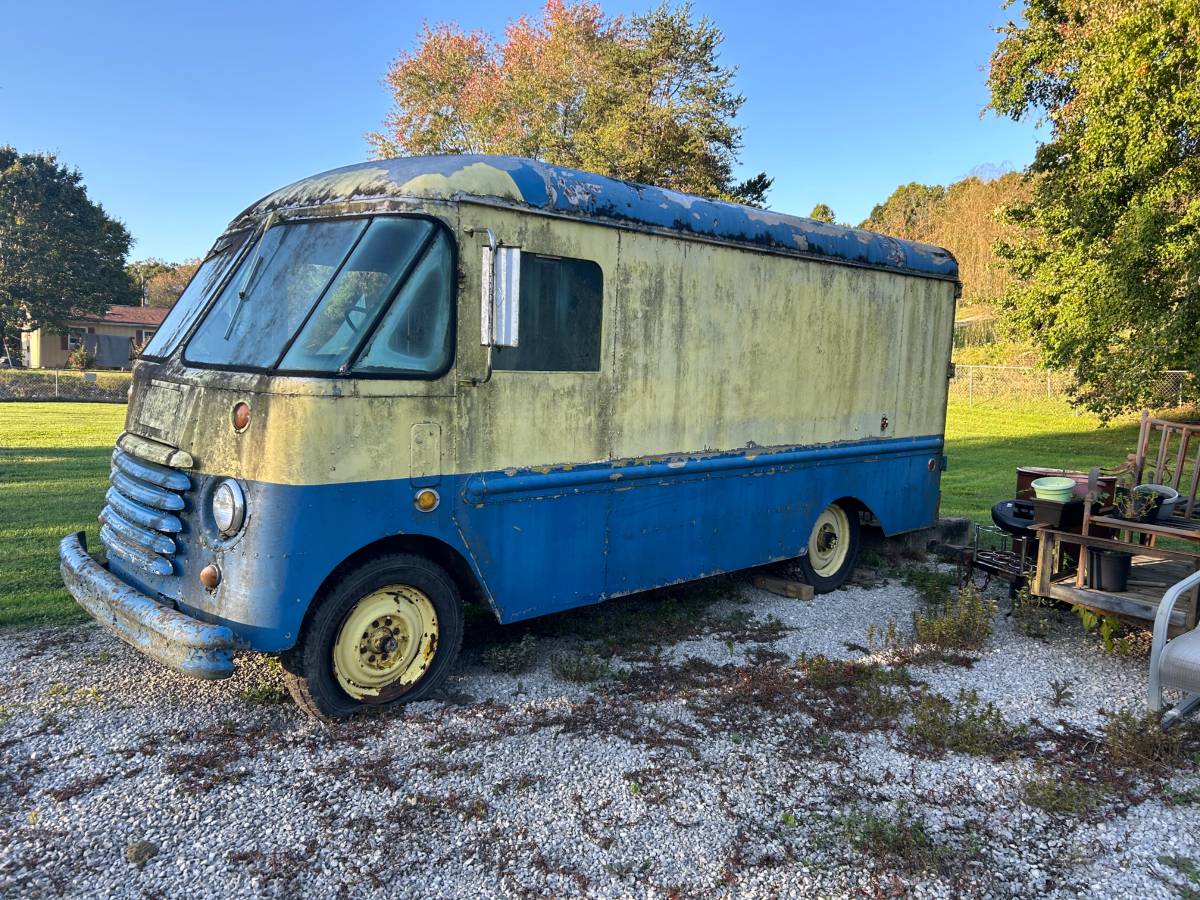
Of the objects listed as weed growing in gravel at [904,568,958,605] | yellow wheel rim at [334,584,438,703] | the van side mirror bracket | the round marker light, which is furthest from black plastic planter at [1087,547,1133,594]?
the round marker light

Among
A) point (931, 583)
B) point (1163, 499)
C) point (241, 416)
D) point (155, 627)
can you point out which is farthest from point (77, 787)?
point (1163, 499)

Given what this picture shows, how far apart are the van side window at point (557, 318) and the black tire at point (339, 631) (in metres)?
1.21

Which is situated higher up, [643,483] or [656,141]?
[656,141]

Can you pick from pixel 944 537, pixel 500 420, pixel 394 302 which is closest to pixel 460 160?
pixel 394 302

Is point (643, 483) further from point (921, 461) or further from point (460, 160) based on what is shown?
point (921, 461)

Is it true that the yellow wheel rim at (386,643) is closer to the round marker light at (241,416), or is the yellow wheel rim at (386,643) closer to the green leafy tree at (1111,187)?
the round marker light at (241,416)

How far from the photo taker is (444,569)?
4.60 metres

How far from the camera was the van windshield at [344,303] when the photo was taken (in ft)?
13.4

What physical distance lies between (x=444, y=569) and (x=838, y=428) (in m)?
3.75

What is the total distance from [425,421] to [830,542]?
4.35 meters

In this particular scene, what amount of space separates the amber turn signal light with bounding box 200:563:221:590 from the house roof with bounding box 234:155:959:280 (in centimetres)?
198

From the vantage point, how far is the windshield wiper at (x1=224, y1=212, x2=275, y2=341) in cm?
444

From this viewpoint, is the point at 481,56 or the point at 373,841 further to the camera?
the point at 481,56

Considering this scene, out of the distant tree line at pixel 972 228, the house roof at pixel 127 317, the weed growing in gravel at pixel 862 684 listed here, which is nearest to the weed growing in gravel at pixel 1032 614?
the weed growing in gravel at pixel 862 684
